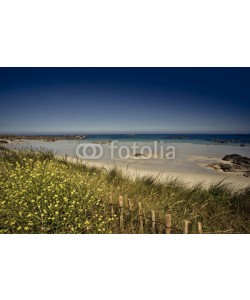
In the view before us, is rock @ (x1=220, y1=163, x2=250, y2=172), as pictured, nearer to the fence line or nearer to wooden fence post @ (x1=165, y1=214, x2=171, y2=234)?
the fence line

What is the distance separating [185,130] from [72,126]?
5.23ft

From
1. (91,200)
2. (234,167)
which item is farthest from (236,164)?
(91,200)

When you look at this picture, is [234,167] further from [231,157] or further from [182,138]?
[182,138]

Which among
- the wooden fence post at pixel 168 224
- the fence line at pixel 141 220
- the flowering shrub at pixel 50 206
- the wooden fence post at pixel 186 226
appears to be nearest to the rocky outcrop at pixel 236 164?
the fence line at pixel 141 220

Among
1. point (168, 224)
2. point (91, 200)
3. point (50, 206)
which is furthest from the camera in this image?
point (91, 200)

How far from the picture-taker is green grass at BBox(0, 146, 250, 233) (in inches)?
124

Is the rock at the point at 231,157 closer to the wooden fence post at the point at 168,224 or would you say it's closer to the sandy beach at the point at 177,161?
the sandy beach at the point at 177,161

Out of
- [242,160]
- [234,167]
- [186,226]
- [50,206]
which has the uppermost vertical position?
[242,160]

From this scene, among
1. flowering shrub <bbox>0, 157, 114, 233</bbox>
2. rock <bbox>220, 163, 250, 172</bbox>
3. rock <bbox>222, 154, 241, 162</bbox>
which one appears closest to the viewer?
flowering shrub <bbox>0, 157, 114, 233</bbox>

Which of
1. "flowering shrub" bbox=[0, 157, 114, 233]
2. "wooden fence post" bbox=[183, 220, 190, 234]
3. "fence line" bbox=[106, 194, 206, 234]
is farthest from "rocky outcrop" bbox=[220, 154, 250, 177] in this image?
"flowering shrub" bbox=[0, 157, 114, 233]

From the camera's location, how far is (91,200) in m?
3.31

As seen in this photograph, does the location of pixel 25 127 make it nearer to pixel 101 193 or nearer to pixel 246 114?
pixel 101 193

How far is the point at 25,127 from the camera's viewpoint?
→ 3.85 meters
